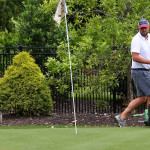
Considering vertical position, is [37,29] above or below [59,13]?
above

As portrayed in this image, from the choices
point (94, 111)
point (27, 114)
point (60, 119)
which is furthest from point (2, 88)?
point (94, 111)

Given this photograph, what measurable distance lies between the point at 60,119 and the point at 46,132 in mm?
5443

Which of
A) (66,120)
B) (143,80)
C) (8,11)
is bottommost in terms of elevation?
(66,120)

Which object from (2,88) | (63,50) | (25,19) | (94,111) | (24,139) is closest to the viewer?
(24,139)

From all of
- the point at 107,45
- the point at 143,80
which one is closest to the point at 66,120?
the point at 107,45

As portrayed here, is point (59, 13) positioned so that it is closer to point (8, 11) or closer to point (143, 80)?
point (143, 80)

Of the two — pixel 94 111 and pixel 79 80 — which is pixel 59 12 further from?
pixel 94 111

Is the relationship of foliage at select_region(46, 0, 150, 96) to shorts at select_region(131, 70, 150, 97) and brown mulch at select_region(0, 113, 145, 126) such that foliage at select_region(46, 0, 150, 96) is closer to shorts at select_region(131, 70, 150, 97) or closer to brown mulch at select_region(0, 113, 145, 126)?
brown mulch at select_region(0, 113, 145, 126)

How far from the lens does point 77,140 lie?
2.90 m

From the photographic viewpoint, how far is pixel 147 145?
2.54 metres

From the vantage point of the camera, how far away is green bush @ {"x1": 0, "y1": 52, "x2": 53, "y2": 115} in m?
8.88

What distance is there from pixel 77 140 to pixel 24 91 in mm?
6101

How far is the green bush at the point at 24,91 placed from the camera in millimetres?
8875

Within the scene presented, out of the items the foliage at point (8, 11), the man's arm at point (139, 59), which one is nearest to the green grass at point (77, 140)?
the man's arm at point (139, 59)
